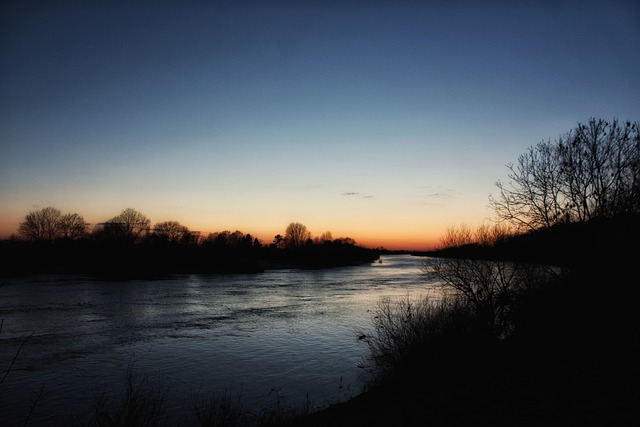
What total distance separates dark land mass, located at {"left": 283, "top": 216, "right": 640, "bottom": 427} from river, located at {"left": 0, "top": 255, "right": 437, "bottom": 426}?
272 cm

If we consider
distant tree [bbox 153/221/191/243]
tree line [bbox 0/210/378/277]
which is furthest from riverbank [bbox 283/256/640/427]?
distant tree [bbox 153/221/191/243]

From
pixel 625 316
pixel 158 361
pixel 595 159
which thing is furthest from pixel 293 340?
pixel 595 159

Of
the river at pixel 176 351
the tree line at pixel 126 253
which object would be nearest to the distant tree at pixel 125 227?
the tree line at pixel 126 253

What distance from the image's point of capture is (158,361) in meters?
15.4

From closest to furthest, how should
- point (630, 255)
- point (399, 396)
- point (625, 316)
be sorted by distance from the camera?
point (399, 396), point (625, 316), point (630, 255)

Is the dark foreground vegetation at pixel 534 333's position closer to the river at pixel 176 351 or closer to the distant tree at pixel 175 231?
the river at pixel 176 351

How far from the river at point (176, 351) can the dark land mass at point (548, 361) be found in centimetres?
272

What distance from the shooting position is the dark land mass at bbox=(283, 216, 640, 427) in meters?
7.93

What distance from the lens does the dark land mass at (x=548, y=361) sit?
793 centimetres

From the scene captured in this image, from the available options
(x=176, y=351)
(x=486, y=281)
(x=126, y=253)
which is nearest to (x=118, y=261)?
(x=126, y=253)

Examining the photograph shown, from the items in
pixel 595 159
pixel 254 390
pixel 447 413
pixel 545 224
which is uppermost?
pixel 595 159

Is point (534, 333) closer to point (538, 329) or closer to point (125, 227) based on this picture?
point (538, 329)

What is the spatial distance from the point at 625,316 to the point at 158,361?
16.3 meters

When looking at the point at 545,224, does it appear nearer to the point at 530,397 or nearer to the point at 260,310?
the point at 530,397
